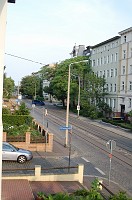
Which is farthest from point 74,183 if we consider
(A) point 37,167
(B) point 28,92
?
(B) point 28,92

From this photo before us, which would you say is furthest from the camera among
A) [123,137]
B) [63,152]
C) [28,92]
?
[28,92]

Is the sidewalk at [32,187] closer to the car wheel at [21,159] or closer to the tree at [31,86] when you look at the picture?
the car wheel at [21,159]

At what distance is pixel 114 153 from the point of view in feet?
89.7

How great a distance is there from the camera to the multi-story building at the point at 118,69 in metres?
54.3

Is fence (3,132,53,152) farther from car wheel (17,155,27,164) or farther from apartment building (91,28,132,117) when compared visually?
apartment building (91,28,132,117)

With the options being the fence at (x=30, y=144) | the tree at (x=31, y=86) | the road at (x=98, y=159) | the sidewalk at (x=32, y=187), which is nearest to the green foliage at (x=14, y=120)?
the road at (x=98, y=159)

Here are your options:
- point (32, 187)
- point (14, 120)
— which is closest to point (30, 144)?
point (14, 120)

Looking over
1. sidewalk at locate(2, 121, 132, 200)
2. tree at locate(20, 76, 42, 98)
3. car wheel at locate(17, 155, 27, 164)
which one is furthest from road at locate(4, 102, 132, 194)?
tree at locate(20, 76, 42, 98)

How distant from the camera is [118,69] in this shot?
57750 millimetres

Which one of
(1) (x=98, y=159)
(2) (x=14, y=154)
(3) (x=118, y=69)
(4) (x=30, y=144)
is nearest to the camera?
(2) (x=14, y=154)

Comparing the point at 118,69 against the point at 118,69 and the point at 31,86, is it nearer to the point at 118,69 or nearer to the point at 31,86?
the point at 118,69

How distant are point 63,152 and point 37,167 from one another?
10.1 meters

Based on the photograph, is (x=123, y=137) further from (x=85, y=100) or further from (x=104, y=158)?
(x=85, y=100)

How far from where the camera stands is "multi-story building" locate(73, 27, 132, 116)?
5428cm
